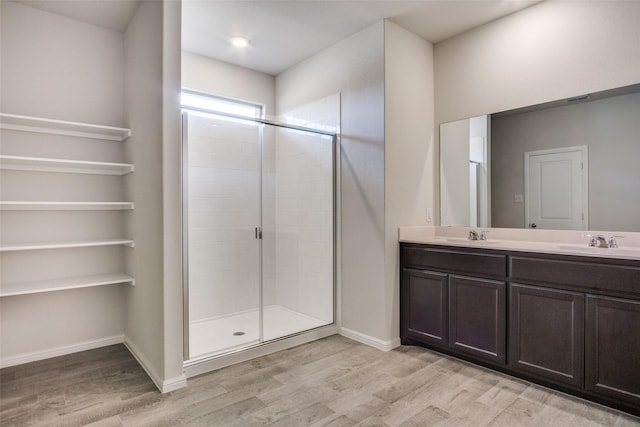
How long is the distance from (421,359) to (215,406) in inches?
60.4

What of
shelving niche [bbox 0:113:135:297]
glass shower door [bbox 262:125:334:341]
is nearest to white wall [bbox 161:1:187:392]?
shelving niche [bbox 0:113:135:297]

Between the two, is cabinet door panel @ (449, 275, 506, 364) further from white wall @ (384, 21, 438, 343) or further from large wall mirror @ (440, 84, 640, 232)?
large wall mirror @ (440, 84, 640, 232)

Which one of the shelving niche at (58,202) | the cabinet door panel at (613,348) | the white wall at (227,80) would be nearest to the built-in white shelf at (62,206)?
the shelving niche at (58,202)

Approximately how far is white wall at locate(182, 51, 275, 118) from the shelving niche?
103 cm

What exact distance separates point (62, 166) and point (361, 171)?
7.88 feet

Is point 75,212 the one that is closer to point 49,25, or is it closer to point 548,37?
point 49,25

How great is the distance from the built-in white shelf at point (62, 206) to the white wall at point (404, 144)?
2.09 m

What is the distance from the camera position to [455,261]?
2.75 m

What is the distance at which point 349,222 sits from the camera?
328cm

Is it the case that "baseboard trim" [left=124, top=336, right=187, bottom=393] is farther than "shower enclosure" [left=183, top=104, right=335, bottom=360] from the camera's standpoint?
No

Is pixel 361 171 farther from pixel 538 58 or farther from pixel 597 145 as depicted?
pixel 597 145

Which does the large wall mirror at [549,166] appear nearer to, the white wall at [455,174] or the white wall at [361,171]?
the white wall at [455,174]

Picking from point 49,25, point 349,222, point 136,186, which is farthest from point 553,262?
point 49,25

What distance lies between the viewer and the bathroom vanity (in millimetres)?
2010
